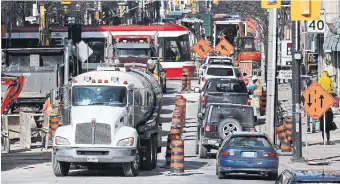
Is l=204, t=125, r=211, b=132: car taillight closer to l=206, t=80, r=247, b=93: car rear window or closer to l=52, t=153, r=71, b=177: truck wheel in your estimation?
l=52, t=153, r=71, b=177: truck wheel

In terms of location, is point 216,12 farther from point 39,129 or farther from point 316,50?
point 39,129

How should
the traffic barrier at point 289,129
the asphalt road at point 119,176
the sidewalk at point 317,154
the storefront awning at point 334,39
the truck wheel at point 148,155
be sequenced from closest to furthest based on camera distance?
the asphalt road at point 119,176 → the truck wheel at point 148,155 → the sidewalk at point 317,154 → the traffic barrier at point 289,129 → the storefront awning at point 334,39

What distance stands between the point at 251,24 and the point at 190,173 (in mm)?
52062

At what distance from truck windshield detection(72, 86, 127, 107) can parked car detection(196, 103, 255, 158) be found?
533cm

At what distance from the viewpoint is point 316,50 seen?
6725 cm

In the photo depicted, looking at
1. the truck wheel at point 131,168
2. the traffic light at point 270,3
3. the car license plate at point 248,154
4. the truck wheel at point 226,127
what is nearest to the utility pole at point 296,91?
the traffic light at point 270,3

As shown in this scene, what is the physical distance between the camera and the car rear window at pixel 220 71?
5378 centimetres

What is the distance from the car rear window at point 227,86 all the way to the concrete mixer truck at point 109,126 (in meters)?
13.6

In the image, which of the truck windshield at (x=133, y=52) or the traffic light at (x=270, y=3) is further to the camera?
the truck windshield at (x=133, y=52)

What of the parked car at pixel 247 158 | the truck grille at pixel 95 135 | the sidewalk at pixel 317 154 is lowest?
the sidewalk at pixel 317 154

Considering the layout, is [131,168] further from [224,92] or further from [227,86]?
[227,86]

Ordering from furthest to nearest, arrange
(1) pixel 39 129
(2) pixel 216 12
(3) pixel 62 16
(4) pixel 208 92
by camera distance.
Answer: (2) pixel 216 12 < (3) pixel 62 16 < (4) pixel 208 92 < (1) pixel 39 129

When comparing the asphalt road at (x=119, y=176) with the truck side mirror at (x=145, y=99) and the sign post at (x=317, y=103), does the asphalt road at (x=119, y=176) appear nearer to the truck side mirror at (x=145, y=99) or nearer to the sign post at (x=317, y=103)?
the truck side mirror at (x=145, y=99)

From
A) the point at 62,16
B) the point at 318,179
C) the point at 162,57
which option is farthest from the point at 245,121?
the point at 62,16
